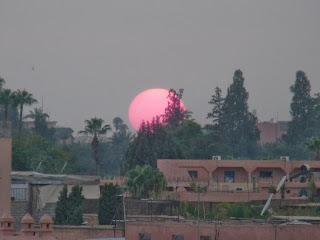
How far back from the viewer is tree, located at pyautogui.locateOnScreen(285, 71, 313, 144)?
4114 inches

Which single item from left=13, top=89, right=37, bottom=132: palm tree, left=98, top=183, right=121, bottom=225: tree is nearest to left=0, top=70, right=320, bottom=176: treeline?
left=13, top=89, right=37, bottom=132: palm tree

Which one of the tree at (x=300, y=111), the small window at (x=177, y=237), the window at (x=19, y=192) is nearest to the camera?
the small window at (x=177, y=237)

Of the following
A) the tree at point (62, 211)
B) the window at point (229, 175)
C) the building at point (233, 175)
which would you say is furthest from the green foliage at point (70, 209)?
the window at point (229, 175)

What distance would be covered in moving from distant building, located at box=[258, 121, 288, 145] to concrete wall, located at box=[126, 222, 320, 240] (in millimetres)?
79645

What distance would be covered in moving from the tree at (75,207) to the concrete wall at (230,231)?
254 inches

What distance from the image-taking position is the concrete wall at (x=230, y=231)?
4228 cm

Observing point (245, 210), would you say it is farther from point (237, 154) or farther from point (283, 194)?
point (237, 154)

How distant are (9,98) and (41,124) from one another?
107ft

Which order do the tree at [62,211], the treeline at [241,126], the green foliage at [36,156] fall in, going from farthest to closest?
the treeline at [241,126], the green foliage at [36,156], the tree at [62,211]

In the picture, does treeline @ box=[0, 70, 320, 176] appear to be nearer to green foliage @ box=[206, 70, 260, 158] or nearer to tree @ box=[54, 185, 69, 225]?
green foliage @ box=[206, 70, 260, 158]

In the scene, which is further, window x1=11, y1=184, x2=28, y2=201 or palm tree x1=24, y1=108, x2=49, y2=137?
palm tree x1=24, y1=108, x2=49, y2=137

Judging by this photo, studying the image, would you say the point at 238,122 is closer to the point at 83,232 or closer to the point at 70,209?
the point at 70,209

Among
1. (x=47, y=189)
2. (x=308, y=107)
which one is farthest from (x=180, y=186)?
(x=308, y=107)

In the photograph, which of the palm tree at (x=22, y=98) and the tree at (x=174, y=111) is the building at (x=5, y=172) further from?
the tree at (x=174, y=111)
